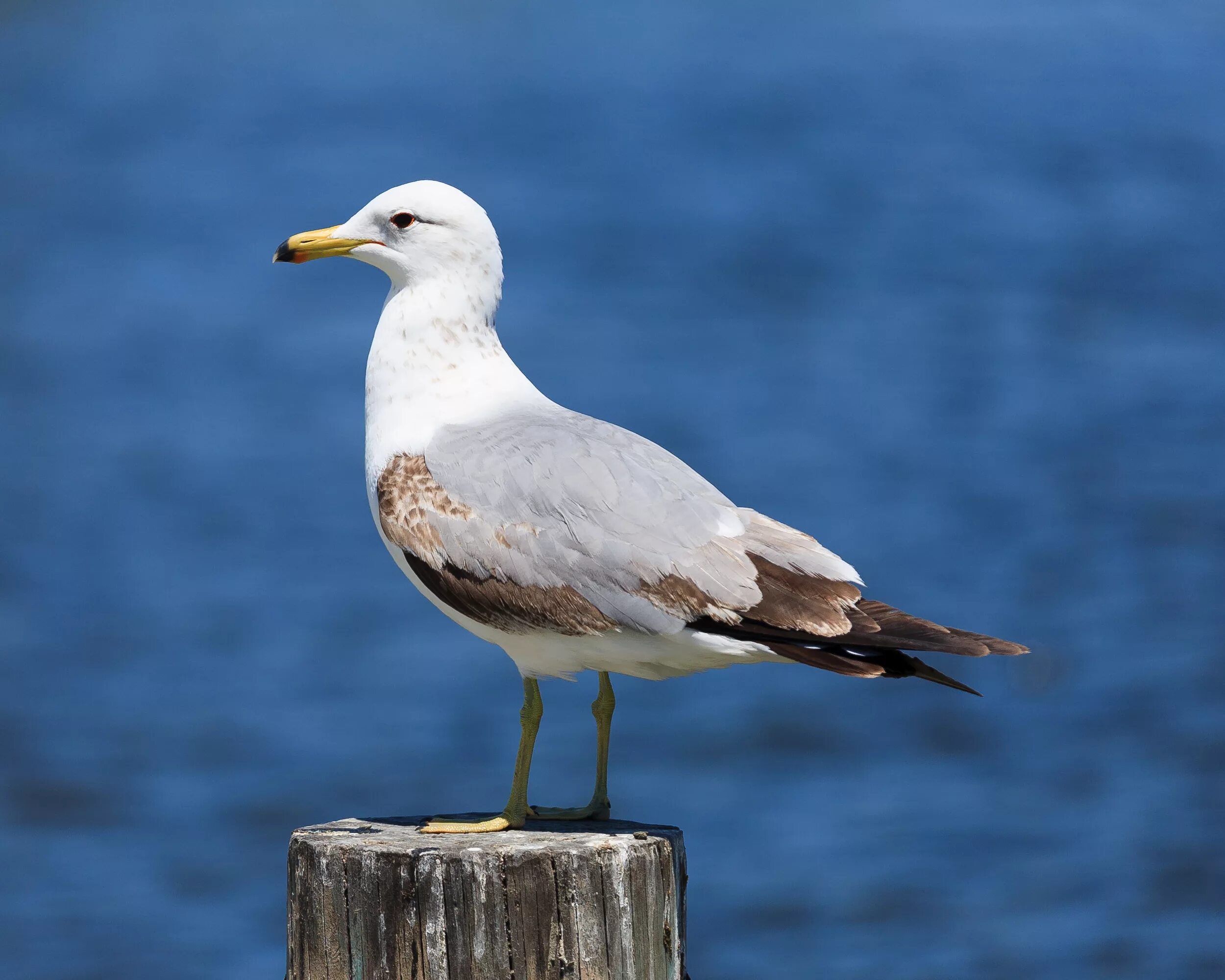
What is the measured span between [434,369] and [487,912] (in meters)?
1.74

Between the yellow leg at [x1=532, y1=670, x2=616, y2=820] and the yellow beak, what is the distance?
5.24 feet

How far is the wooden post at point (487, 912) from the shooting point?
3734 mm

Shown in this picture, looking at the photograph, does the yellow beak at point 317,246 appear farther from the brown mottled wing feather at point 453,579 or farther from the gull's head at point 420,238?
the brown mottled wing feather at point 453,579

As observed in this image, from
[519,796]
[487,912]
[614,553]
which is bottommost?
[487,912]

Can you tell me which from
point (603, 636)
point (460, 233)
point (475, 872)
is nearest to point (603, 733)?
point (603, 636)

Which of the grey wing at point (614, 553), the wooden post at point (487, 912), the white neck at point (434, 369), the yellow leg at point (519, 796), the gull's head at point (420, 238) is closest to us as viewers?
the wooden post at point (487, 912)

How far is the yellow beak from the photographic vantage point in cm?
485

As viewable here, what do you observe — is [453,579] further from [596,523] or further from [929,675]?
[929,675]

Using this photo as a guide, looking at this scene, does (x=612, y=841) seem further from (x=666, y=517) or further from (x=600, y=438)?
(x=600, y=438)

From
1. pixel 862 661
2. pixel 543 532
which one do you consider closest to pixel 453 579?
pixel 543 532

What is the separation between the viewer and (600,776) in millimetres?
4699

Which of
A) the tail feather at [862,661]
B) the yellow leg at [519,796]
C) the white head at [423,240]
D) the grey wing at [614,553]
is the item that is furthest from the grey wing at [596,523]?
the white head at [423,240]

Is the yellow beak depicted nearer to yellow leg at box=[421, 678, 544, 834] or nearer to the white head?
the white head

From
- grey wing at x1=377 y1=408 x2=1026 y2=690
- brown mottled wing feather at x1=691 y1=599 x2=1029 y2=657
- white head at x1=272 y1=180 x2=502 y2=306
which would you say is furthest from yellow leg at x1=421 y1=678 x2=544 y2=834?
white head at x1=272 y1=180 x2=502 y2=306
